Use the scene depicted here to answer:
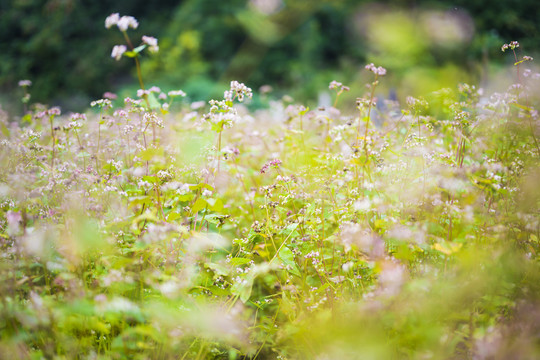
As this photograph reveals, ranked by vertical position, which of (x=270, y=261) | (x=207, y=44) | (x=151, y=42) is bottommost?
(x=270, y=261)

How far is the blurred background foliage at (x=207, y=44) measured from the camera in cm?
1482

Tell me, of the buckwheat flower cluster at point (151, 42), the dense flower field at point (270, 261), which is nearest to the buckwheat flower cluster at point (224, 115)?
the dense flower field at point (270, 261)

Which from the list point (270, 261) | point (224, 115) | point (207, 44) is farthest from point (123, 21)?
point (207, 44)

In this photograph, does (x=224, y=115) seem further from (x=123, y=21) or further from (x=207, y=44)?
(x=207, y=44)

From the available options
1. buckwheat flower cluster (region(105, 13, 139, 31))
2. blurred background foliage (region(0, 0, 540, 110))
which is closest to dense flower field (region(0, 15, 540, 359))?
buckwheat flower cluster (region(105, 13, 139, 31))

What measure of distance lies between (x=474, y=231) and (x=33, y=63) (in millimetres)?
19373

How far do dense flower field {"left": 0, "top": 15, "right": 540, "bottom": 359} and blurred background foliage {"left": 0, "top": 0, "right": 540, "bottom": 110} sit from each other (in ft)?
40.8

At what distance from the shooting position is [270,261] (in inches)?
67.7

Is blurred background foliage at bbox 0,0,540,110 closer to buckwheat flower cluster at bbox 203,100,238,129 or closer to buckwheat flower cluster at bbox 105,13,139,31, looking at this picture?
buckwheat flower cluster at bbox 203,100,238,129

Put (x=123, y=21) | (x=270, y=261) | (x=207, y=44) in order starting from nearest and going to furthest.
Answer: (x=123, y=21), (x=270, y=261), (x=207, y=44)

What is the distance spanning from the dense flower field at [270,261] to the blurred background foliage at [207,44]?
1244 cm

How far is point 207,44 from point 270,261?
16.7 m

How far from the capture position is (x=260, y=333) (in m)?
1.84

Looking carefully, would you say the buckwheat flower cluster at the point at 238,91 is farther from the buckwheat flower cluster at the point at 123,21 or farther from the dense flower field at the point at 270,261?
the buckwheat flower cluster at the point at 123,21
